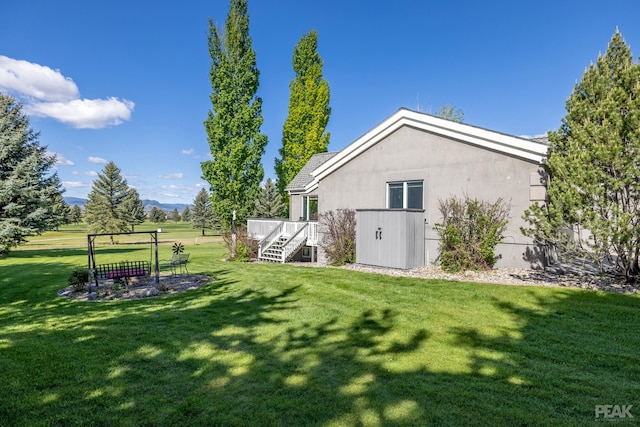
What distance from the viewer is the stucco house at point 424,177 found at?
34.6ft

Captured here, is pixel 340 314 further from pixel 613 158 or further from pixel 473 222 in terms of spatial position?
pixel 613 158

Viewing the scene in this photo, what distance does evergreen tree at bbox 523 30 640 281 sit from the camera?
24.6ft

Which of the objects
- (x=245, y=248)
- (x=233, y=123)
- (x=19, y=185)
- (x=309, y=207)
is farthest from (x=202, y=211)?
(x=245, y=248)

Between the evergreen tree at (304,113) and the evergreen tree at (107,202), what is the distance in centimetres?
2758

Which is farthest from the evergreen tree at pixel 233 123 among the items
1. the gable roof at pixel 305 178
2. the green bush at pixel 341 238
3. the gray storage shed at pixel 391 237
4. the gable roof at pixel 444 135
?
the gray storage shed at pixel 391 237

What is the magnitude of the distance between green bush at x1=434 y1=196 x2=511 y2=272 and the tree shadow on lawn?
3.70 meters

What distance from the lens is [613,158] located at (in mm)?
7512

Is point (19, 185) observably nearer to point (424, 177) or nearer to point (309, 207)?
point (309, 207)

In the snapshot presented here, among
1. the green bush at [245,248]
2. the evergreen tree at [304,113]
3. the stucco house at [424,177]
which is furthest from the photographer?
the evergreen tree at [304,113]

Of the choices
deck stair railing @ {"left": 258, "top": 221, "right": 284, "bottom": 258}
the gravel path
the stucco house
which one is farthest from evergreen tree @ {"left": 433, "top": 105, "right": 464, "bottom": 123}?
the gravel path

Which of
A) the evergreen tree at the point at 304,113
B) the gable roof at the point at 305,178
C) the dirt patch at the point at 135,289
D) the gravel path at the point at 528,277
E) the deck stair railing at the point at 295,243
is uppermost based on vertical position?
the evergreen tree at the point at 304,113

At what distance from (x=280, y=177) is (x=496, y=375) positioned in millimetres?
26195

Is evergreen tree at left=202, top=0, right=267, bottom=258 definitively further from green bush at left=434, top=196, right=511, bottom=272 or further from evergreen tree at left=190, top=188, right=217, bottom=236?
evergreen tree at left=190, top=188, right=217, bottom=236

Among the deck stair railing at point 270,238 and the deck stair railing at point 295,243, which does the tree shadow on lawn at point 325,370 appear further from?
the deck stair railing at point 270,238
